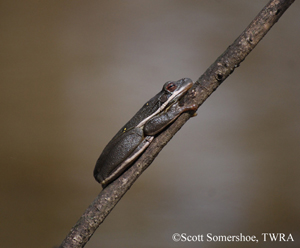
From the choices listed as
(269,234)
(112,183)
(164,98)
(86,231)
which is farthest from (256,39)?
(269,234)

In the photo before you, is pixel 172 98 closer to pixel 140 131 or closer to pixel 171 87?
pixel 171 87

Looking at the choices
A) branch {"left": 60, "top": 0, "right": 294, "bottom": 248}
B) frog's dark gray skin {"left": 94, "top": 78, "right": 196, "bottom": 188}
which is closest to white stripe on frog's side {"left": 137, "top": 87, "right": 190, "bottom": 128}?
frog's dark gray skin {"left": 94, "top": 78, "right": 196, "bottom": 188}

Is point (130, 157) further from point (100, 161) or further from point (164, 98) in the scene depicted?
point (164, 98)

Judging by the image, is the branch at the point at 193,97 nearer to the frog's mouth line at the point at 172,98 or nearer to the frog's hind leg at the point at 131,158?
the frog's hind leg at the point at 131,158

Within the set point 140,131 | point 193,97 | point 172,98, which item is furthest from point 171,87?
point 140,131

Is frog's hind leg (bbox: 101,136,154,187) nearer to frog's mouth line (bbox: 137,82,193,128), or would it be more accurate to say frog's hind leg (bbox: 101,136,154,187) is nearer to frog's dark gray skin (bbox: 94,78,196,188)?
frog's dark gray skin (bbox: 94,78,196,188)

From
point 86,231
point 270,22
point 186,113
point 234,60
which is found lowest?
point 86,231
